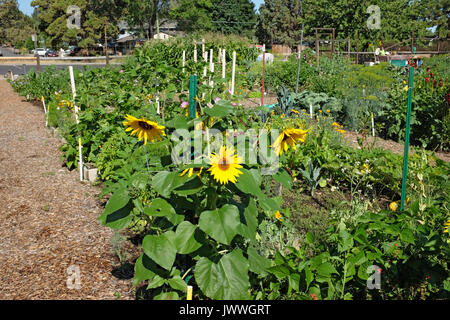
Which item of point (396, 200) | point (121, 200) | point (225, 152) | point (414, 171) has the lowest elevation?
point (396, 200)

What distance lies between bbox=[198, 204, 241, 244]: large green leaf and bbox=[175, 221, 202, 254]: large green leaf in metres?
0.18

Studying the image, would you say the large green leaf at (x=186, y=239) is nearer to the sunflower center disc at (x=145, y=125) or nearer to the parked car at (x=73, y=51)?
the sunflower center disc at (x=145, y=125)

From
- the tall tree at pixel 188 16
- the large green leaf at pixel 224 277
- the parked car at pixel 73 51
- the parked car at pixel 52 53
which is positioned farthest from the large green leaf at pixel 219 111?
the tall tree at pixel 188 16

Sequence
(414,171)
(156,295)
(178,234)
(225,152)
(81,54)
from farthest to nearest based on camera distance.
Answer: (81,54)
(414,171)
(156,295)
(178,234)
(225,152)

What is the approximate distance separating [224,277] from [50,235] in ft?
6.67

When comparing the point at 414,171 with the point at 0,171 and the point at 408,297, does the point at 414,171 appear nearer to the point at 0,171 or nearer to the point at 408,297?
the point at 408,297

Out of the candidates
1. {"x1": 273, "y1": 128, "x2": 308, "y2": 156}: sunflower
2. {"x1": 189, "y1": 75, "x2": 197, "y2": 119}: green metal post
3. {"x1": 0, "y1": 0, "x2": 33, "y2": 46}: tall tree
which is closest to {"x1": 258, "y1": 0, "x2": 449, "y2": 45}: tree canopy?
{"x1": 189, "y1": 75, "x2": 197, "y2": 119}: green metal post

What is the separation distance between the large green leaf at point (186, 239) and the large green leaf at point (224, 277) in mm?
105

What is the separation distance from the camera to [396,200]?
4.12m

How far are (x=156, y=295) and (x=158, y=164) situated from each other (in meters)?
0.81

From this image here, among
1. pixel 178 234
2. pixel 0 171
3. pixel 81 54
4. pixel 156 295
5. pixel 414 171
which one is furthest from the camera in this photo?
pixel 81 54

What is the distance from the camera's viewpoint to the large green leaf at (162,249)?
1.89 metres

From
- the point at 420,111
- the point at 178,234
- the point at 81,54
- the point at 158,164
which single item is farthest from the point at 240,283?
the point at 81,54

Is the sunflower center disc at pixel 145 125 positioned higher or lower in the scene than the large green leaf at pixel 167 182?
higher
